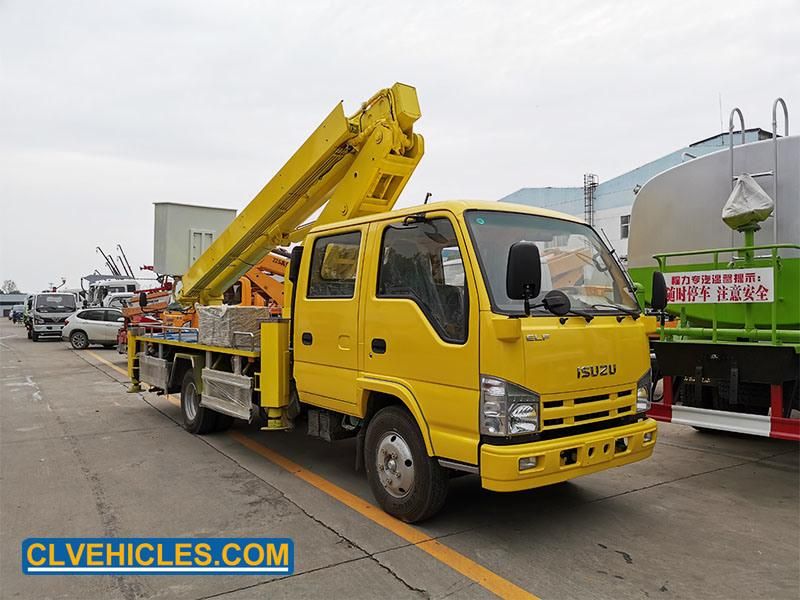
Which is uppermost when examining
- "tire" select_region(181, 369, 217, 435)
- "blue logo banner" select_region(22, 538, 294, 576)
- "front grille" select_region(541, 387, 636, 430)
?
"front grille" select_region(541, 387, 636, 430)

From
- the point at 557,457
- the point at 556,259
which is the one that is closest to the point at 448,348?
the point at 557,457

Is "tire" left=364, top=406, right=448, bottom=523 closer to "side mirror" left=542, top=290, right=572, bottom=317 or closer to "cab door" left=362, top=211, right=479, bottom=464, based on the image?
"cab door" left=362, top=211, right=479, bottom=464

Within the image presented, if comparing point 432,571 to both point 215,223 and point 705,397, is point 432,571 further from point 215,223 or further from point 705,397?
point 215,223

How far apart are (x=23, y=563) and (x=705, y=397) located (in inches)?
232

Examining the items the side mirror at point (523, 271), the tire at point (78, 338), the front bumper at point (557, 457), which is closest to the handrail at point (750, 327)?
the front bumper at point (557, 457)

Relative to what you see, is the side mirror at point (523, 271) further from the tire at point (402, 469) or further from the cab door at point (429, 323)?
the tire at point (402, 469)

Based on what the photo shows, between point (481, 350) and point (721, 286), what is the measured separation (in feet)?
8.97

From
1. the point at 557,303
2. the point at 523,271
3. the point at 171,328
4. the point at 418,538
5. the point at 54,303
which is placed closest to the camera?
the point at 523,271

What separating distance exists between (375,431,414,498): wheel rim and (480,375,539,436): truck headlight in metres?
0.80

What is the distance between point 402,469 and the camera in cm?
429

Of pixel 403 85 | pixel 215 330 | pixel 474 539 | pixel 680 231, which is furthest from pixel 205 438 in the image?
pixel 680 231

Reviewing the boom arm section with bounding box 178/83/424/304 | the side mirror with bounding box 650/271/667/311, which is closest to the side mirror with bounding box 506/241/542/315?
the side mirror with bounding box 650/271/667/311

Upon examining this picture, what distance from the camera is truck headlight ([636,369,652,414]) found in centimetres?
443

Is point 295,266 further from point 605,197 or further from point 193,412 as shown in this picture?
point 605,197
